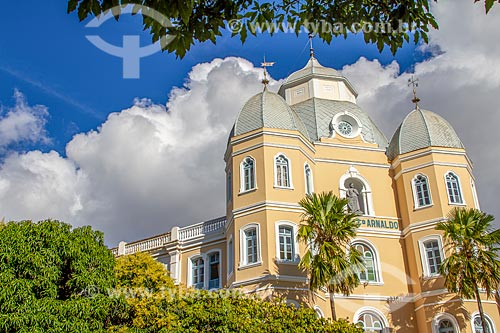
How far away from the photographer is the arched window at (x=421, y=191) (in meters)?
29.7

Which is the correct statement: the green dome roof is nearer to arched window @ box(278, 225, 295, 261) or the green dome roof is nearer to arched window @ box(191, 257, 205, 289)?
arched window @ box(278, 225, 295, 261)

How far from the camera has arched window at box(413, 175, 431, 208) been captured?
29.7 m

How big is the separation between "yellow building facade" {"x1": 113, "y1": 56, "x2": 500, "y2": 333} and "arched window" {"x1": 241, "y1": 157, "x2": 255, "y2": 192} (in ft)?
0.17

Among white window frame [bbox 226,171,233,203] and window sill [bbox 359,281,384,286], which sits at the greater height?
white window frame [bbox 226,171,233,203]

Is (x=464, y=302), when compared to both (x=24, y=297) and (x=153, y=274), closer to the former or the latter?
(x=153, y=274)

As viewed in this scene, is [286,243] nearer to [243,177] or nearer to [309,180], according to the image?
[243,177]

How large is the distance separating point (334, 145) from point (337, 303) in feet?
27.8

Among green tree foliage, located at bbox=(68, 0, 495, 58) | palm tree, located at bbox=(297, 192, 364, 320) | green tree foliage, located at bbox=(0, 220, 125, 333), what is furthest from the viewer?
palm tree, located at bbox=(297, 192, 364, 320)

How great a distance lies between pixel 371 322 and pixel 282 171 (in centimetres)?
816

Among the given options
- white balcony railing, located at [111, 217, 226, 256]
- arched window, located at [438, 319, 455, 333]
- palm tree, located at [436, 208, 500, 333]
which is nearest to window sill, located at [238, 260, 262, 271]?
white balcony railing, located at [111, 217, 226, 256]

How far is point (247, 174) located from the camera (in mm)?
29047

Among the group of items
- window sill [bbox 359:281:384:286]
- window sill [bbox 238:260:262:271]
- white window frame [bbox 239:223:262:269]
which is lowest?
window sill [bbox 359:281:384:286]

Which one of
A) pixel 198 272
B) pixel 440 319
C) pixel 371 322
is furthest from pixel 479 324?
pixel 198 272

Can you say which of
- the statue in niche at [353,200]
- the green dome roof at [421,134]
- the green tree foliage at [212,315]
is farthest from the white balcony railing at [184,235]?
the green dome roof at [421,134]
